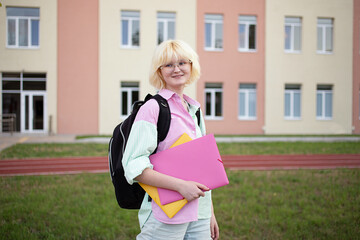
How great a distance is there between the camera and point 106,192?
16.3ft

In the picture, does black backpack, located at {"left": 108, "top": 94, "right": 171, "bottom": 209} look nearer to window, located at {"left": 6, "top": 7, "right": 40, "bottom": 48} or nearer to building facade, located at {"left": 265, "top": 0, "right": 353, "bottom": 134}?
building facade, located at {"left": 265, "top": 0, "right": 353, "bottom": 134}

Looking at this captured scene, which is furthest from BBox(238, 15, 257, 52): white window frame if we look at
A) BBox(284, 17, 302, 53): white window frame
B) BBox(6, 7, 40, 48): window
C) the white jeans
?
the white jeans

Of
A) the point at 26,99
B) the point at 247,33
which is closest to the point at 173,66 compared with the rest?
the point at 26,99

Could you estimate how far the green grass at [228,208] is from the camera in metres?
3.60

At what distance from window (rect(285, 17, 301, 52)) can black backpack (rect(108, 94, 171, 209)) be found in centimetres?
1796

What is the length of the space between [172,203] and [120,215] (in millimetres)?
2791

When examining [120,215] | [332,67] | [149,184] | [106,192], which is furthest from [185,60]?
[332,67]

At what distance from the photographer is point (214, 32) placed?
1747 cm

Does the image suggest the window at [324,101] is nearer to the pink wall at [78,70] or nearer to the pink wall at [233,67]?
the pink wall at [233,67]

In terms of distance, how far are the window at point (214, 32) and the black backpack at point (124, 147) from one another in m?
16.4

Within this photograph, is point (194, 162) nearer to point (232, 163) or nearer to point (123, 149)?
point (123, 149)

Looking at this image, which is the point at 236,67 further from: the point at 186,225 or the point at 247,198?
the point at 186,225

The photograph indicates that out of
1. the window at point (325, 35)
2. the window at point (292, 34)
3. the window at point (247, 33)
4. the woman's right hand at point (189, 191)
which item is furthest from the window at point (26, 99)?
the woman's right hand at point (189, 191)

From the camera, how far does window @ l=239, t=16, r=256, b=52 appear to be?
17.6m
